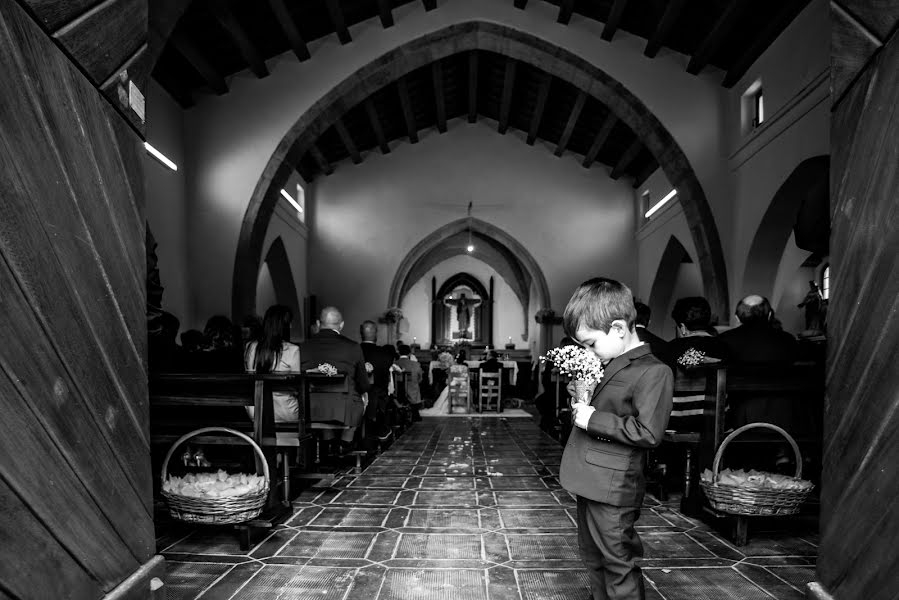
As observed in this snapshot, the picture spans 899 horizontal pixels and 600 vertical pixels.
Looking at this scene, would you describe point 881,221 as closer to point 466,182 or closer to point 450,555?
point 450,555

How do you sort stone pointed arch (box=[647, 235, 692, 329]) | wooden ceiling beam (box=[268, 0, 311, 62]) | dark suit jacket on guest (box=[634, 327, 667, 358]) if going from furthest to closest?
stone pointed arch (box=[647, 235, 692, 329]) → wooden ceiling beam (box=[268, 0, 311, 62]) → dark suit jacket on guest (box=[634, 327, 667, 358])

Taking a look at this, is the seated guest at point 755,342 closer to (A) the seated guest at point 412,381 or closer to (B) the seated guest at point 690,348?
(B) the seated guest at point 690,348

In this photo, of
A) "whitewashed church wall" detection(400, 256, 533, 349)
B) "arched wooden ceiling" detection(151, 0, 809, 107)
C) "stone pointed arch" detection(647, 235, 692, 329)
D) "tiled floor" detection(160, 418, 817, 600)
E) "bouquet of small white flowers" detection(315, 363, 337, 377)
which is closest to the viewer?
"tiled floor" detection(160, 418, 817, 600)

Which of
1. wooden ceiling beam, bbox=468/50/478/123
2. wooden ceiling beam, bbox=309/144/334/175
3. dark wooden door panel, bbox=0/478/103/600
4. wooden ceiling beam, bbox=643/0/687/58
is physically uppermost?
wooden ceiling beam, bbox=468/50/478/123

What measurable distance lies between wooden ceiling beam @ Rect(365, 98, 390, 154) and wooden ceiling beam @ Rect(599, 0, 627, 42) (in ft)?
11.9

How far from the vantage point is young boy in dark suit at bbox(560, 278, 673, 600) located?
66.4 inches

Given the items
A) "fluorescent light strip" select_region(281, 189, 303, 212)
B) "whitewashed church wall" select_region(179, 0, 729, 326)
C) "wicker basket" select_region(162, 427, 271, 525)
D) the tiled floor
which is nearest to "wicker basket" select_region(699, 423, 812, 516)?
the tiled floor

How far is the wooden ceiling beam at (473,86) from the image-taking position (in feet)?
29.5

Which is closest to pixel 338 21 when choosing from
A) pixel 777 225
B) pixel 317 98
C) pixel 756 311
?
pixel 317 98

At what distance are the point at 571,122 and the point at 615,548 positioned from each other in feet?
29.2

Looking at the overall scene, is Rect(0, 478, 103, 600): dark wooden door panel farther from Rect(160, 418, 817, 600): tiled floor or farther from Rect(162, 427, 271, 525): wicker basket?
Rect(162, 427, 271, 525): wicker basket

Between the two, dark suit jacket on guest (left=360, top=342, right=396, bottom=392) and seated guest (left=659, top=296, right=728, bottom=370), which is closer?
seated guest (left=659, top=296, right=728, bottom=370)

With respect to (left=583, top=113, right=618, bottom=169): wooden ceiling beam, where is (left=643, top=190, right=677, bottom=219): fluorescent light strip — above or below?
below

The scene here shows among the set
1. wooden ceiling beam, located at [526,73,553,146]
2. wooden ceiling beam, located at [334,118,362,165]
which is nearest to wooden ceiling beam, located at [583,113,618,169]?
wooden ceiling beam, located at [526,73,553,146]
